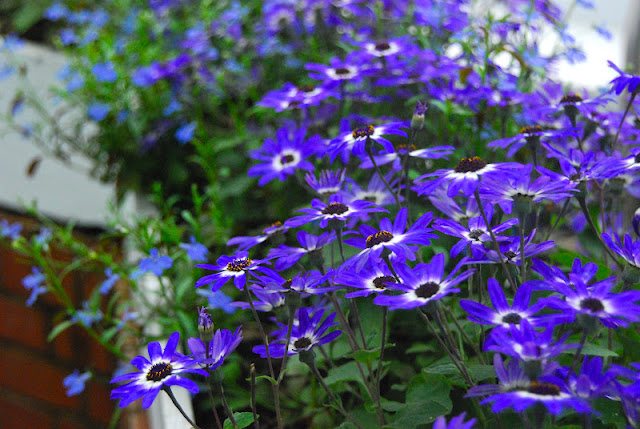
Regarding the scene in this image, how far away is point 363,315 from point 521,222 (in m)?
0.33

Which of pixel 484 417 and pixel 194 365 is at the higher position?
pixel 194 365

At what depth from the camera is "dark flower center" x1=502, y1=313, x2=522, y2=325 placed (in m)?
0.55

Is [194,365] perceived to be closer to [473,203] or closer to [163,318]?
[473,203]

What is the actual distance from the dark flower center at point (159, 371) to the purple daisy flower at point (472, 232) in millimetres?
300

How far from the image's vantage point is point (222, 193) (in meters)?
1.44

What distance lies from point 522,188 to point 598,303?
6.3 inches

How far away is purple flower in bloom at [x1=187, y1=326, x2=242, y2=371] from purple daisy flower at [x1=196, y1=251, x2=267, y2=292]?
0.05 m

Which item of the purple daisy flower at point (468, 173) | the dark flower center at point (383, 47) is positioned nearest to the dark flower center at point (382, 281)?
the purple daisy flower at point (468, 173)

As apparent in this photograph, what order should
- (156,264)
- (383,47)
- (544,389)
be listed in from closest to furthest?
(544,389), (156,264), (383,47)

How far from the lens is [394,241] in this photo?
62cm

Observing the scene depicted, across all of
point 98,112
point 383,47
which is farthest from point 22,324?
point 383,47

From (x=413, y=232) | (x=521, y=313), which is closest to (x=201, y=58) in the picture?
(x=413, y=232)

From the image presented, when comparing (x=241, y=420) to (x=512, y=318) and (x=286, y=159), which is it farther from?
(x=286, y=159)

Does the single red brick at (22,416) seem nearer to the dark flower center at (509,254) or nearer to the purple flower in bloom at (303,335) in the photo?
the purple flower in bloom at (303,335)
